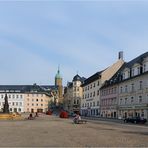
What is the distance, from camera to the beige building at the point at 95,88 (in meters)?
99.8

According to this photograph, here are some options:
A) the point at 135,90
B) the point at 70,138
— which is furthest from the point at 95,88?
the point at 70,138

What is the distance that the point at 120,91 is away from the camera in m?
82.6

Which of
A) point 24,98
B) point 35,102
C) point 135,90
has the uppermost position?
point 24,98

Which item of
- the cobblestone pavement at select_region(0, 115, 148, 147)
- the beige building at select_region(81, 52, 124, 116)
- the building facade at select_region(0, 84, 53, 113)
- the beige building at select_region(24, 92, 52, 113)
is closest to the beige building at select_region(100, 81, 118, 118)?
the beige building at select_region(81, 52, 124, 116)

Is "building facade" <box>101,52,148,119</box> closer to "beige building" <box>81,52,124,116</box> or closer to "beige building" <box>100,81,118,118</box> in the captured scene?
"beige building" <box>100,81,118,118</box>

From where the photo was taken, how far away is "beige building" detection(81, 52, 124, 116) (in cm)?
9975

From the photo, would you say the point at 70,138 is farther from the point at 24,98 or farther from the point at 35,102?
the point at 35,102

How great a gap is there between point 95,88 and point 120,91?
25.9 m

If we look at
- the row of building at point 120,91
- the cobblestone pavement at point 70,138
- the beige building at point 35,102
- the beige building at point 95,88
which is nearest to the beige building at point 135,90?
the row of building at point 120,91

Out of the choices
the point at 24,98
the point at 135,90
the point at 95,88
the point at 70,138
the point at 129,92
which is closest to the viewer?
the point at 70,138

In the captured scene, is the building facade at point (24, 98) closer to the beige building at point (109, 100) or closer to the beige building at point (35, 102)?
the beige building at point (35, 102)

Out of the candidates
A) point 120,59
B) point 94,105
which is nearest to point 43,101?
point 94,105

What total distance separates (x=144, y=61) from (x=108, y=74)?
99.5 feet

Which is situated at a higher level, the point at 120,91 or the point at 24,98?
the point at 24,98
